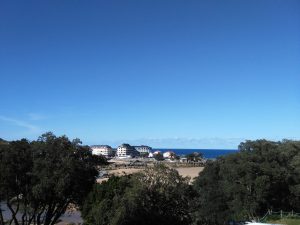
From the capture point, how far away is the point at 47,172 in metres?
29.0

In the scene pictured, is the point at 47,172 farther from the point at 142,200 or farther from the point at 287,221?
the point at 287,221

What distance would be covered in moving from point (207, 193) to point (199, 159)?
159 metres

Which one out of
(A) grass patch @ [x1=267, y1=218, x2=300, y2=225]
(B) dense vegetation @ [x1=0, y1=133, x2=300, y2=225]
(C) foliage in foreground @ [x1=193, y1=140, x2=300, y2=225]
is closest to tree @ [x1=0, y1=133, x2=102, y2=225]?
(B) dense vegetation @ [x1=0, y1=133, x2=300, y2=225]

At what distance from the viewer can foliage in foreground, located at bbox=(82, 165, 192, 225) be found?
25.5m

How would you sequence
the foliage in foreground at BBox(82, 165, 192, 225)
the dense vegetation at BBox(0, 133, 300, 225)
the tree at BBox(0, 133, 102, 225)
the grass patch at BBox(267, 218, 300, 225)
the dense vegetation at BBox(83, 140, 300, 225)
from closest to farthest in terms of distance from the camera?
the foliage in foreground at BBox(82, 165, 192, 225)
the dense vegetation at BBox(83, 140, 300, 225)
the dense vegetation at BBox(0, 133, 300, 225)
the tree at BBox(0, 133, 102, 225)
the grass patch at BBox(267, 218, 300, 225)

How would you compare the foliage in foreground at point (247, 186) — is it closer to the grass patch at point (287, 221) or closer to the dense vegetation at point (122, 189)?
the dense vegetation at point (122, 189)

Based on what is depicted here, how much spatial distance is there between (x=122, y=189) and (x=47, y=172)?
5580mm

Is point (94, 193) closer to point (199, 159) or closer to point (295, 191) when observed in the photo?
point (295, 191)

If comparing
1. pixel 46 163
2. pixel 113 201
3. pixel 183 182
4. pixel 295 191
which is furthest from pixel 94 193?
pixel 295 191

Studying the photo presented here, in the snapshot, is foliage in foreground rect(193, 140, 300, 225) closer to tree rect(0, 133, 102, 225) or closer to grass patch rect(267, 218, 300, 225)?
grass patch rect(267, 218, 300, 225)

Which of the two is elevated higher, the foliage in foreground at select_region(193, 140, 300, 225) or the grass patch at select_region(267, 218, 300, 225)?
the foliage in foreground at select_region(193, 140, 300, 225)

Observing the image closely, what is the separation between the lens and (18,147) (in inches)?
1214

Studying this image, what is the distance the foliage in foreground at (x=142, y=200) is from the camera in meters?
25.5

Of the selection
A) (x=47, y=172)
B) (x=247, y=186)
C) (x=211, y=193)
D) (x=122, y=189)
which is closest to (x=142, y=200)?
(x=122, y=189)
